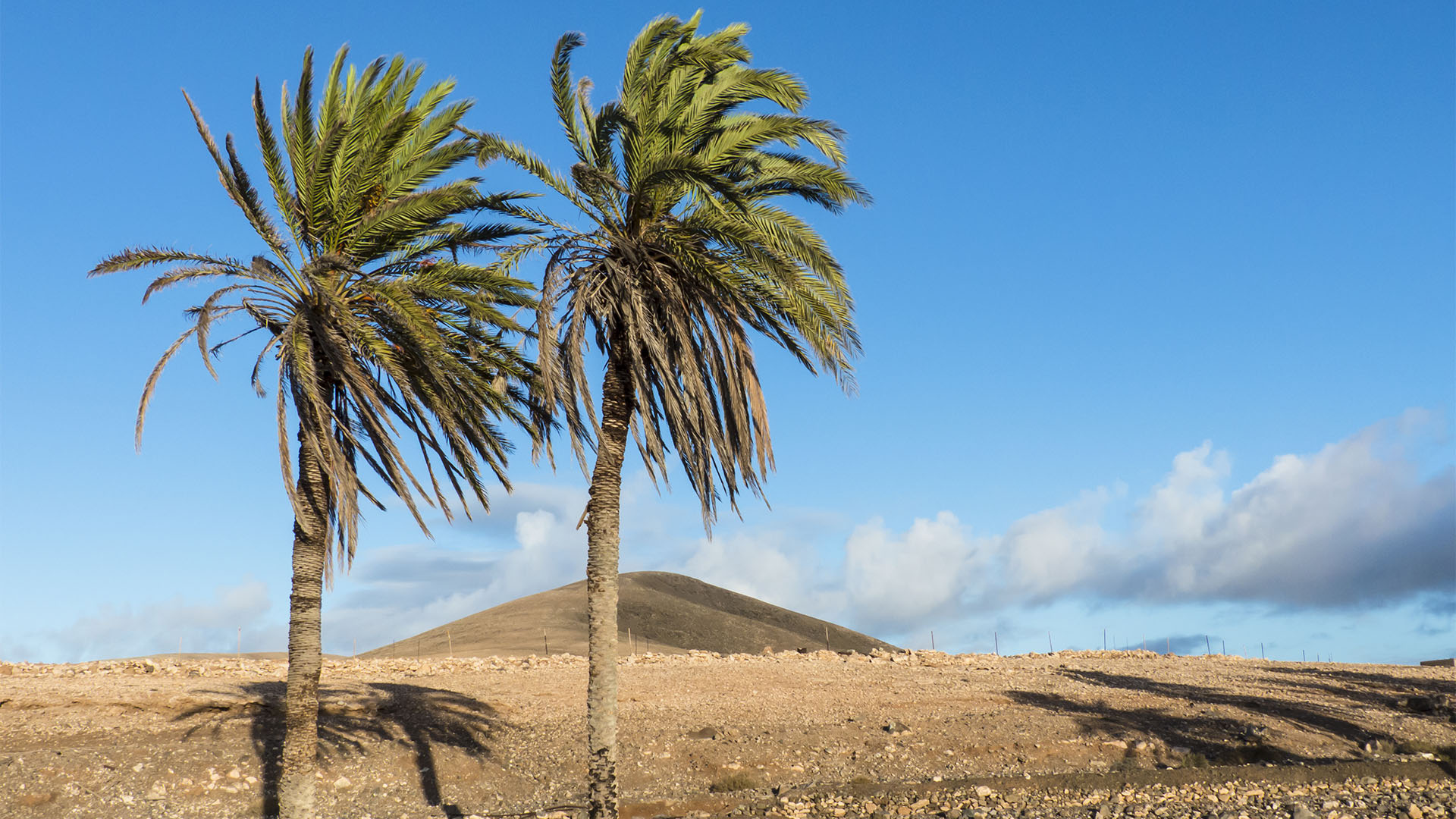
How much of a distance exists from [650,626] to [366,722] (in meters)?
39.8

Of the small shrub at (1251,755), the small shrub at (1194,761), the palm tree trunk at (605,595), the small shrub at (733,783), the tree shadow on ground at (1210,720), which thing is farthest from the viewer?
the tree shadow on ground at (1210,720)

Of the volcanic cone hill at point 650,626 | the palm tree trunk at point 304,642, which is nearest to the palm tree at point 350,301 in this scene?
the palm tree trunk at point 304,642

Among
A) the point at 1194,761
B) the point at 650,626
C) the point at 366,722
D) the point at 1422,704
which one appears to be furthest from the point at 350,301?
the point at 650,626

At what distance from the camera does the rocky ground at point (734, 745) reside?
52.5 ft

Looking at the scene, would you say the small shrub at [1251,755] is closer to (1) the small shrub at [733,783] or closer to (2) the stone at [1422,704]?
(2) the stone at [1422,704]

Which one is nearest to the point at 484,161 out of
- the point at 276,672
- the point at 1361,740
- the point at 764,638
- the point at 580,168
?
the point at 580,168

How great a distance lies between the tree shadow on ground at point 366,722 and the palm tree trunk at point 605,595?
425cm

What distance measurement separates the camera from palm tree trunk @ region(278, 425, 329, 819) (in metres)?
14.0

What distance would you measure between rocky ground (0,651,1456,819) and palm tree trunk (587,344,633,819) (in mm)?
2359

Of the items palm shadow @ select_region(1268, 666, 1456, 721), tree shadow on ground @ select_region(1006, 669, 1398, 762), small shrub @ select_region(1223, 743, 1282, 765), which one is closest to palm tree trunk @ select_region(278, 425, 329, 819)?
tree shadow on ground @ select_region(1006, 669, 1398, 762)

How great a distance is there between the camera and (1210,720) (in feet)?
69.0

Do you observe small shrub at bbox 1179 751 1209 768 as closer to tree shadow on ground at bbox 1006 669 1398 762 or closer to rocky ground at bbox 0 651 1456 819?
rocky ground at bbox 0 651 1456 819

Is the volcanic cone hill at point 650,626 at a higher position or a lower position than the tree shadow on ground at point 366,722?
higher

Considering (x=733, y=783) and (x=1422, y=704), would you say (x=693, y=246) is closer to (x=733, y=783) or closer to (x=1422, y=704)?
(x=733, y=783)
